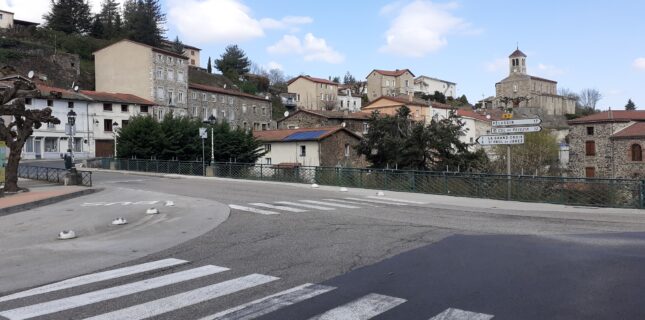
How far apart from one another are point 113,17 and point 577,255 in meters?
110

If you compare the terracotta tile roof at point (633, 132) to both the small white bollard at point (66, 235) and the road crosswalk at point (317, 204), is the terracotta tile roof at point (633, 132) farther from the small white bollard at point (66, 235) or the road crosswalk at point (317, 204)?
the small white bollard at point (66, 235)

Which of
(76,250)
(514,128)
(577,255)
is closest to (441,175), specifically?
(514,128)

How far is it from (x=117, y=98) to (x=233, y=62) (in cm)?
5491

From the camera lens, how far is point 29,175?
29.4 metres

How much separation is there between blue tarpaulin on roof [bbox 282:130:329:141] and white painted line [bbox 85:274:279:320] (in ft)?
159

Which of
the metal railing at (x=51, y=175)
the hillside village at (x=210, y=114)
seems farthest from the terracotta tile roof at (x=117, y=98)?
the metal railing at (x=51, y=175)

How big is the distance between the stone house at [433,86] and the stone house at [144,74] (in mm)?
79516

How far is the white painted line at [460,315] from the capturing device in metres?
5.05

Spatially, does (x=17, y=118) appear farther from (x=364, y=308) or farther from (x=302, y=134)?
(x=302, y=134)

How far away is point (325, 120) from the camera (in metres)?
70.2

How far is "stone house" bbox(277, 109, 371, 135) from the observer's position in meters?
70.3

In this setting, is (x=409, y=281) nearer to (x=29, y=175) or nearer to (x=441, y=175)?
(x=441, y=175)

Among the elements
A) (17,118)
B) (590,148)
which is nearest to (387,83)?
(590,148)

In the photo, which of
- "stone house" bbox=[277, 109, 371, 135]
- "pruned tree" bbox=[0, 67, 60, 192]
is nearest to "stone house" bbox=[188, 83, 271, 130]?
"stone house" bbox=[277, 109, 371, 135]
